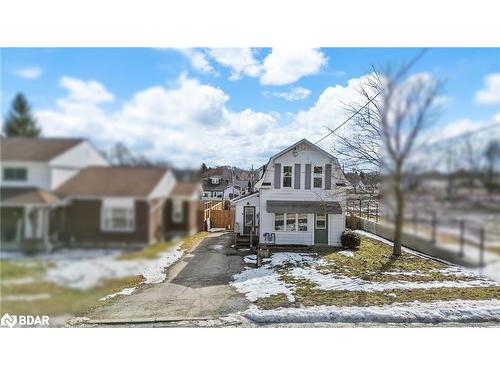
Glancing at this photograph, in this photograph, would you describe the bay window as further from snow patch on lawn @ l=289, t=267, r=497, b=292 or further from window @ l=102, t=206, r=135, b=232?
snow patch on lawn @ l=289, t=267, r=497, b=292

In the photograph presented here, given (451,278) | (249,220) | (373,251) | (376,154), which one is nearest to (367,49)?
(376,154)

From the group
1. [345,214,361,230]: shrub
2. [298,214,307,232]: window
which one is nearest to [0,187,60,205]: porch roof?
[345,214,361,230]: shrub

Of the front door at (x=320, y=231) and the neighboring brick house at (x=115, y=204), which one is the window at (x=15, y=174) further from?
the front door at (x=320, y=231)

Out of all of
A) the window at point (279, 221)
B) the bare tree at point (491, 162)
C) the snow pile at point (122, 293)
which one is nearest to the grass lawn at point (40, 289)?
the snow pile at point (122, 293)

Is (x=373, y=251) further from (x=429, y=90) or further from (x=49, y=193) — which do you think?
(x=49, y=193)

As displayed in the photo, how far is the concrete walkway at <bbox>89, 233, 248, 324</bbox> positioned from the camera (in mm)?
2543

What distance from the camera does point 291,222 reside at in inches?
219

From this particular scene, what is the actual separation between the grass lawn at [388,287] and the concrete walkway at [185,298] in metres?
0.38

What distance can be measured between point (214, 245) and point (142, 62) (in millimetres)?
2040

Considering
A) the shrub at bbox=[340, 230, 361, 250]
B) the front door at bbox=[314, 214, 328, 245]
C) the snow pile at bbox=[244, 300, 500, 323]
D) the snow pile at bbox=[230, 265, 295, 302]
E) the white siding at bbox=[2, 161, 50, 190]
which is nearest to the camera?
the white siding at bbox=[2, 161, 50, 190]

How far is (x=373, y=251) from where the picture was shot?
3094mm

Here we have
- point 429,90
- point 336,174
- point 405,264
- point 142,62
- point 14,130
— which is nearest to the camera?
point 14,130

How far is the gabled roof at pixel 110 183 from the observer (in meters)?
1.59

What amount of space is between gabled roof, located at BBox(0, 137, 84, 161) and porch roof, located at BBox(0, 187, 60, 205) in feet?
0.54
